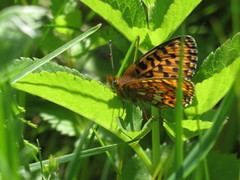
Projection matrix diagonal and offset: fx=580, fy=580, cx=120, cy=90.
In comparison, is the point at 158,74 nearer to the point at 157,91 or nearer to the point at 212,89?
the point at 157,91

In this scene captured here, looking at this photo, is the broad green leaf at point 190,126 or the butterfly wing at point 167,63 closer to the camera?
the broad green leaf at point 190,126

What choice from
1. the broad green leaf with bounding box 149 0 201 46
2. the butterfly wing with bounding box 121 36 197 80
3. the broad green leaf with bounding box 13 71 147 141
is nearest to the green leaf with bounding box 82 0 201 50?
the broad green leaf with bounding box 149 0 201 46

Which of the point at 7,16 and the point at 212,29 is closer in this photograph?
the point at 7,16

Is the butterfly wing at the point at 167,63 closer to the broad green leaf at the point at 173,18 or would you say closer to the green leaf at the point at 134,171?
the broad green leaf at the point at 173,18

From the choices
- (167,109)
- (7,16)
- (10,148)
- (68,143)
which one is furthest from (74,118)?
(7,16)

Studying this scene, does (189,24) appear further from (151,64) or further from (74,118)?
(151,64)

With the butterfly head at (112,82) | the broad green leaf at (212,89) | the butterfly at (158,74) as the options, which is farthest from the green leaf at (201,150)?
the butterfly head at (112,82)

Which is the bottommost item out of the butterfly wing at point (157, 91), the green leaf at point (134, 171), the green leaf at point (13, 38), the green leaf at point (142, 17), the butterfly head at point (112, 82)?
the green leaf at point (134, 171)

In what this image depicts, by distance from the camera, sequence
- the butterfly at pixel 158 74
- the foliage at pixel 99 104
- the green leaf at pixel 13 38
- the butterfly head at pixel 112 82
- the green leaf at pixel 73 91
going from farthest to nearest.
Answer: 1. the butterfly head at pixel 112 82
2. the butterfly at pixel 158 74
3. the green leaf at pixel 73 91
4. the foliage at pixel 99 104
5. the green leaf at pixel 13 38
